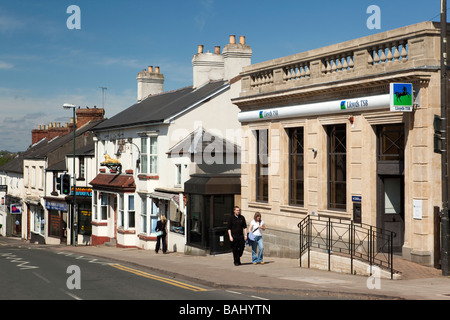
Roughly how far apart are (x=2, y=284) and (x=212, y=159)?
1425cm

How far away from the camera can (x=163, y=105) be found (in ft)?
114

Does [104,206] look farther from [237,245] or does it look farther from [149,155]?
[237,245]

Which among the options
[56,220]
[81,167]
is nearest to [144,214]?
[81,167]

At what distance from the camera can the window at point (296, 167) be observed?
19.5 metres

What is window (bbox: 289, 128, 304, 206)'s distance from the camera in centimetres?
1955

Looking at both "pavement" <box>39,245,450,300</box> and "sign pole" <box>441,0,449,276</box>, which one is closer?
"pavement" <box>39,245,450,300</box>

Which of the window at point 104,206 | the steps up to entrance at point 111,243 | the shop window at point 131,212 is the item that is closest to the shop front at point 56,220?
the window at point 104,206

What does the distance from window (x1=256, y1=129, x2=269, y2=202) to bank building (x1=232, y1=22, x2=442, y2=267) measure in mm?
41

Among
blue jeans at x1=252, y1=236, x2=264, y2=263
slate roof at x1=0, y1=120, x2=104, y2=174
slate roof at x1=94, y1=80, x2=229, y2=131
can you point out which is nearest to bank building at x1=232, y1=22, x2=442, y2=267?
blue jeans at x1=252, y1=236, x2=264, y2=263

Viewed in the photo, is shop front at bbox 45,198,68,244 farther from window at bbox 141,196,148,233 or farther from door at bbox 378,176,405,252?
door at bbox 378,176,405,252

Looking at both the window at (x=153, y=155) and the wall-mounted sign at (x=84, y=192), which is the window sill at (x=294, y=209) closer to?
the window at (x=153, y=155)

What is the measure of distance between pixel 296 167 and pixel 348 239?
Answer: 3.76m
